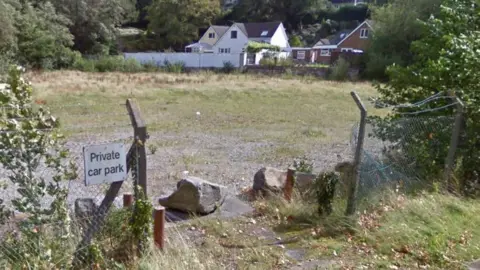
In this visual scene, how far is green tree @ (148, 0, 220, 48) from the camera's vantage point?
5431 centimetres

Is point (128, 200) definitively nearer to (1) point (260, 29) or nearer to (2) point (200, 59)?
(2) point (200, 59)

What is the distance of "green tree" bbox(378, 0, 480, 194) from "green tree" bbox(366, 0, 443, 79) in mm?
28002

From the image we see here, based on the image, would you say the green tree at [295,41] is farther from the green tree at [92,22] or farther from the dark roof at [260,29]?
the green tree at [92,22]

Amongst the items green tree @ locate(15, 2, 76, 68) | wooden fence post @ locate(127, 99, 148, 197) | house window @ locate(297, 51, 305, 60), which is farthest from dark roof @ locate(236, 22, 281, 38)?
wooden fence post @ locate(127, 99, 148, 197)

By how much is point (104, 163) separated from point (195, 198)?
214 cm

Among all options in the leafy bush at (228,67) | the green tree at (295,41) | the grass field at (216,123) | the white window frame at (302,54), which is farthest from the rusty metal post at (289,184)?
the green tree at (295,41)

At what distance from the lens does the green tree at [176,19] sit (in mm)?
54312

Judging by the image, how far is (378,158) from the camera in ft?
18.0

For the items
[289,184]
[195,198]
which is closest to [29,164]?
[195,198]

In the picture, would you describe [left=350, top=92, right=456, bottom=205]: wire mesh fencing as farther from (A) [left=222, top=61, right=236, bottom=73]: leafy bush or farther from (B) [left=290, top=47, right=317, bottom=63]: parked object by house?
(B) [left=290, top=47, right=317, bottom=63]: parked object by house

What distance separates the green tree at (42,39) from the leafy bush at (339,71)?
24094 millimetres

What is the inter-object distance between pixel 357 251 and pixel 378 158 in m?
2.08

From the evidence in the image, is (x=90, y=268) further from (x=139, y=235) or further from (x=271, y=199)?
(x=271, y=199)

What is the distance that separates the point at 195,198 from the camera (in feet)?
16.3
